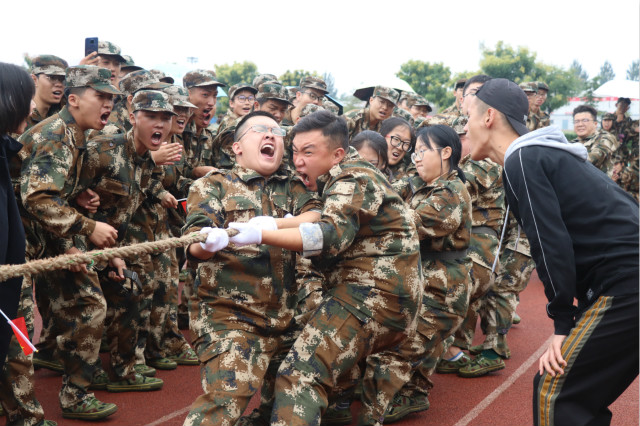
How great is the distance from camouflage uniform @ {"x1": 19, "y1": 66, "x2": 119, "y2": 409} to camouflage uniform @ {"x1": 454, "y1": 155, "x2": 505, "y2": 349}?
317cm

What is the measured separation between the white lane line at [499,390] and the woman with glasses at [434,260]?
0.33 meters

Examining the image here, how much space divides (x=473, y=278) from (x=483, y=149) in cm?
255

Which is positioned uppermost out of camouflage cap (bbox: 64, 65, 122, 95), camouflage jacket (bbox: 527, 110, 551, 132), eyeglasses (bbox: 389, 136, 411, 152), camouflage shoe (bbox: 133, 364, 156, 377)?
camouflage cap (bbox: 64, 65, 122, 95)

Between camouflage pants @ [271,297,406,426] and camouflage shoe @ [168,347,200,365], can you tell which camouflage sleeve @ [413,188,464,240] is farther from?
camouflage shoe @ [168,347,200,365]

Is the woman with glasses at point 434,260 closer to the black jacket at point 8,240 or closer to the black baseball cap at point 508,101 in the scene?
the black baseball cap at point 508,101

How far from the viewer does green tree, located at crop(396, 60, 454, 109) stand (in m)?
43.6

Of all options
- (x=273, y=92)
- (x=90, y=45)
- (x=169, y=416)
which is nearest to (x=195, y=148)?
(x=273, y=92)

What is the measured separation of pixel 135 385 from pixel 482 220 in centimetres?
335

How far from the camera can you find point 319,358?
383 cm

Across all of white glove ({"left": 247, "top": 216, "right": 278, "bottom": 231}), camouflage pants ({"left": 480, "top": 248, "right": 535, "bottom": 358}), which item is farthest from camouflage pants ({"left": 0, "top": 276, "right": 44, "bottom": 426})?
camouflage pants ({"left": 480, "top": 248, "right": 535, "bottom": 358})

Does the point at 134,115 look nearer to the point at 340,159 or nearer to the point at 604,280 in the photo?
the point at 340,159

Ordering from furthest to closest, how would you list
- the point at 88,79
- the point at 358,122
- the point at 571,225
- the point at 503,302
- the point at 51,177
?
1. the point at 358,122
2. the point at 503,302
3. the point at 88,79
4. the point at 51,177
5. the point at 571,225

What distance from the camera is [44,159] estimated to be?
471 cm

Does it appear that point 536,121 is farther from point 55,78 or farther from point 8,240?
point 8,240
